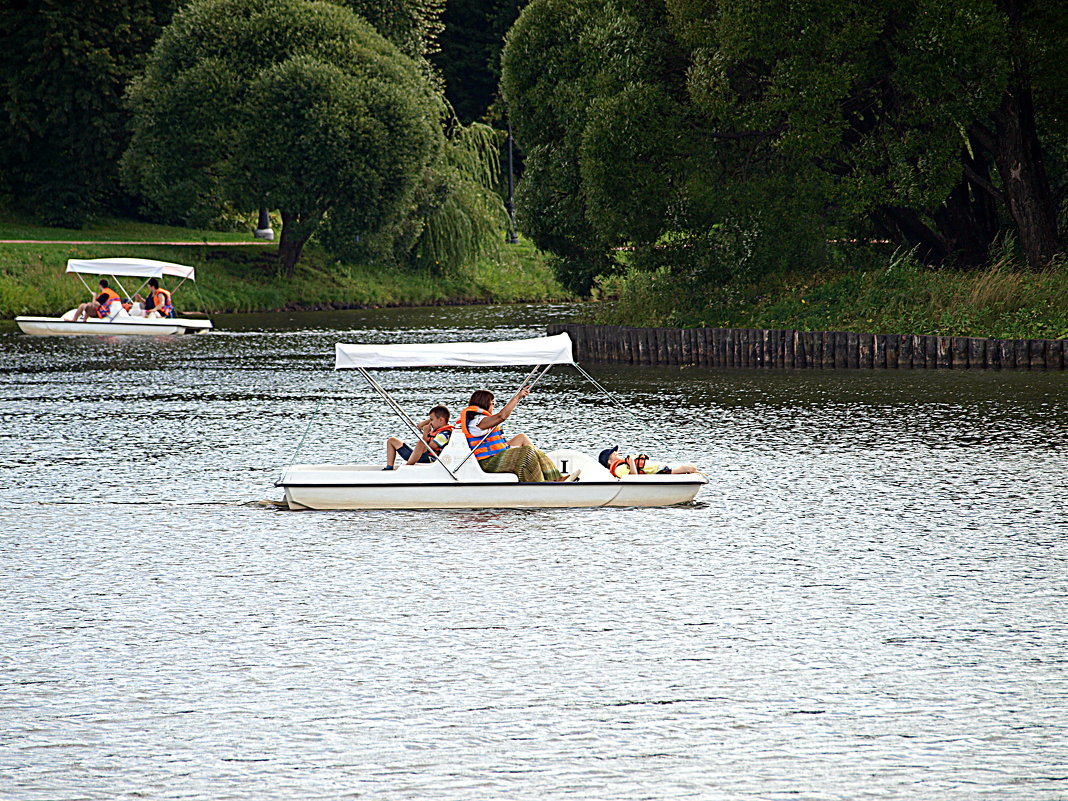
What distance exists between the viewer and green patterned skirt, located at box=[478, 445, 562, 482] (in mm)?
13484

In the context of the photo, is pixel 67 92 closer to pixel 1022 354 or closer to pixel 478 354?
pixel 1022 354

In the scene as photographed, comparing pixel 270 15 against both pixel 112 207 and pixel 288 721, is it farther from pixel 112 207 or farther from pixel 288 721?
pixel 288 721

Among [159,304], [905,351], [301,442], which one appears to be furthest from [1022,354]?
[159,304]

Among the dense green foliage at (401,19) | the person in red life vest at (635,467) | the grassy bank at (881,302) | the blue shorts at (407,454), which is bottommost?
the person in red life vest at (635,467)

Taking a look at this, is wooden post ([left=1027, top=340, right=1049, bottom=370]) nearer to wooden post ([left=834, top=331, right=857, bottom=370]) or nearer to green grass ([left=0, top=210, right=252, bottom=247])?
wooden post ([left=834, top=331, right=857, bottom=370])

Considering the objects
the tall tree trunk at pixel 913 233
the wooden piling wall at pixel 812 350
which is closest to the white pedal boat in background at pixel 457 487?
the wooden piling wall at pixel 812 350

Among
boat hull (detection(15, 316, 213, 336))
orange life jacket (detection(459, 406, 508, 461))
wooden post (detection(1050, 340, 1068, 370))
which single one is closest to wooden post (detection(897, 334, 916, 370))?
wooden post (detection(1050, 340, 1068, 370))

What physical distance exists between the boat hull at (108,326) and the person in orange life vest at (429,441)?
89.1 feet

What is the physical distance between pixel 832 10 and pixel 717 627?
73.0ft

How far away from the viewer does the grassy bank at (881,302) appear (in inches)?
1108

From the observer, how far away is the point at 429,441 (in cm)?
1404

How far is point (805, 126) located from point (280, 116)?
28.6 meters

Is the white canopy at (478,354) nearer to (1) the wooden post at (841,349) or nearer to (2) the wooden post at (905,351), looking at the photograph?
(2) the wooden post at (905,351)

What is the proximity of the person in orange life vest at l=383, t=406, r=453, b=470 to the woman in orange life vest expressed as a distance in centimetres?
31
